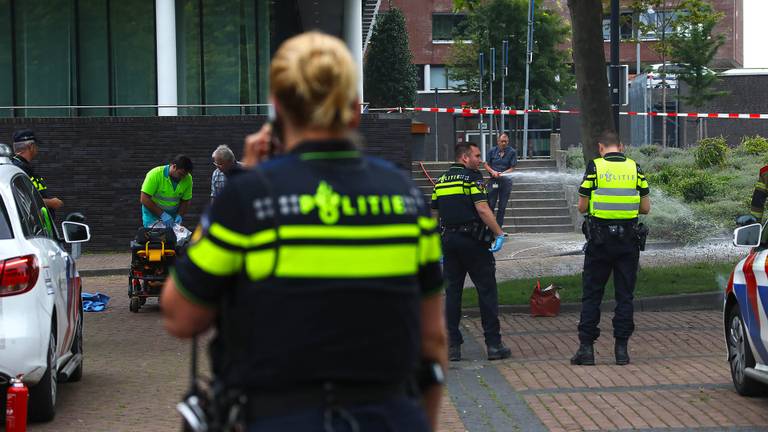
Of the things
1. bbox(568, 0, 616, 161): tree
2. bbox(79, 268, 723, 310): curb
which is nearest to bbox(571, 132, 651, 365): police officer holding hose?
bbox(79, 268, 723, 310): curb

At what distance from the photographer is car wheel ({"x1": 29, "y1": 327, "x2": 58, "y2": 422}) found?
7.73 metres

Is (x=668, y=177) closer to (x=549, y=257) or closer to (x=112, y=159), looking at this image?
(x=549, y=257)

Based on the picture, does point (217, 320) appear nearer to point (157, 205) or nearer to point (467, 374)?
point (467, 374)

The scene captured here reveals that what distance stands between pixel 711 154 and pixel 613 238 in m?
19.2

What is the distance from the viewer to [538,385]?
363 inches

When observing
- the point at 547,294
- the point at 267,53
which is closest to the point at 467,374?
the point at 547,294

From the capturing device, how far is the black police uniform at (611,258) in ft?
33.1

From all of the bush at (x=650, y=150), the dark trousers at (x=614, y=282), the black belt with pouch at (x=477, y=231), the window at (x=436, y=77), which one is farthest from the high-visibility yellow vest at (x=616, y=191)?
the window at (x=436, y=77)

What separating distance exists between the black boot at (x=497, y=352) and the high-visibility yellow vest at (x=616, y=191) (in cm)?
139

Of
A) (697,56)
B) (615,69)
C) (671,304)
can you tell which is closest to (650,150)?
(697,56)

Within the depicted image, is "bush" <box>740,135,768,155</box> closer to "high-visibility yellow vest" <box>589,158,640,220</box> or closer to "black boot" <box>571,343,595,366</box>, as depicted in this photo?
"high-visibility yellow vest" <box>589,158,640,220</box>

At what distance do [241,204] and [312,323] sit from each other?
0.32m

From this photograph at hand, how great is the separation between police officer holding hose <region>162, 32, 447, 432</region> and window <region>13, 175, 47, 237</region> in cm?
526

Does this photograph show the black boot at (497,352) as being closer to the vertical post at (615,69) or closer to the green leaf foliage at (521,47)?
the vertical post at (615,69)
